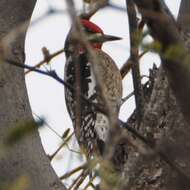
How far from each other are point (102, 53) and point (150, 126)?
346cm

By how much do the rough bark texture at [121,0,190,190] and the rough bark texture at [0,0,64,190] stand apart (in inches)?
16.3

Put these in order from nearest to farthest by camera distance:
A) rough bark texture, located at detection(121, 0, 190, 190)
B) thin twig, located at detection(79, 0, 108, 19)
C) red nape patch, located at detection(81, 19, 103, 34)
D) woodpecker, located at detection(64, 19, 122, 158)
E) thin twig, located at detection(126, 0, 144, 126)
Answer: rough bark texture, located at detection(121, 0, 190, 190) → thin twig, located at detection(79, 0, 108, 19) → thin twig, located at detection(126, 0, 144, 126) → woodpecker, located at detection(64, 19, 122, 158) → red nape patch, located at detection(81, 19, 103, 34)

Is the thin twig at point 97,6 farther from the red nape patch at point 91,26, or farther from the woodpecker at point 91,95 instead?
the red nape patch at point 91,26

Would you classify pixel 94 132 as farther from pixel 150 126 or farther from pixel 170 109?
pixel 150 126

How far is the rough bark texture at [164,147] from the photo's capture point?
2121 mm

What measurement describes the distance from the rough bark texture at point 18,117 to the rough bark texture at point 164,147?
1.36 feet

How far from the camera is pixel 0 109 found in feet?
9.75

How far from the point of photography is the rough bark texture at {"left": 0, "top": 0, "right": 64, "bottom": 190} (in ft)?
9.42

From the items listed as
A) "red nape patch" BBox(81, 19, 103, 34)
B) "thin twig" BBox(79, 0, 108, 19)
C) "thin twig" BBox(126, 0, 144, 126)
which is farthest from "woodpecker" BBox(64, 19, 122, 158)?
"thin twig" BBox(126, 0, 144, 126)

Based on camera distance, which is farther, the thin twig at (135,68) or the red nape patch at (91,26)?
the red nape patch at (91,26)

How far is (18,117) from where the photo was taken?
2.97m

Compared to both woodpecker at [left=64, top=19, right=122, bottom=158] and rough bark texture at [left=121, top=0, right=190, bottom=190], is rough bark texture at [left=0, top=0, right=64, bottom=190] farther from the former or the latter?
woodpecker at [left=64, top=19, right=122, bottom=158]

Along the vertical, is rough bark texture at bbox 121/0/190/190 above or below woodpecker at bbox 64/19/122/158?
above

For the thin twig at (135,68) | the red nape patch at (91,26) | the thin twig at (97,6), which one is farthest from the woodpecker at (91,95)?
the thin twig at (135,68)
